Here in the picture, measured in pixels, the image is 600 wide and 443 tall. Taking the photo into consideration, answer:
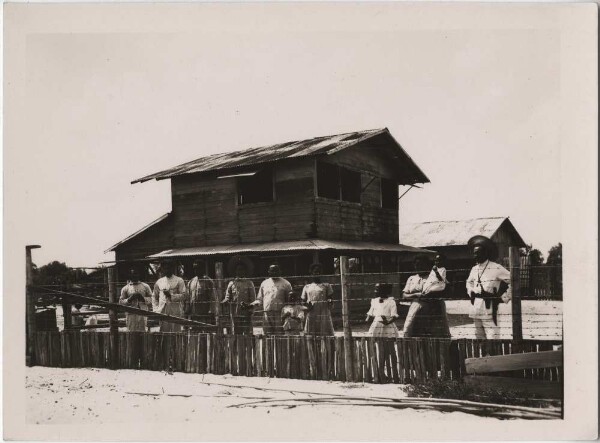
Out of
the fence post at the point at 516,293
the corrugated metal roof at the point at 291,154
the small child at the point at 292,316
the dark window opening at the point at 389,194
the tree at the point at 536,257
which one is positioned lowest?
the small child at the point at 292,316

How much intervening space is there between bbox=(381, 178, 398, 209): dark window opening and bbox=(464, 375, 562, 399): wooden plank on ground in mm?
10737

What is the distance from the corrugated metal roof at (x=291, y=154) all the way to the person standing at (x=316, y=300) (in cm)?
530

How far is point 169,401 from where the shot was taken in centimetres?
794

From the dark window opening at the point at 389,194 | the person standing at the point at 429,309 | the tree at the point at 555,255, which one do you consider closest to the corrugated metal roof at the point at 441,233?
the dark window opening at the point at 389,194

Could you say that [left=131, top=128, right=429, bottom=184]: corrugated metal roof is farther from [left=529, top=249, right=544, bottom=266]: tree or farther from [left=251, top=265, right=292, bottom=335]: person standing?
[left=251, top=265, right=292, bottom=335]: person standing

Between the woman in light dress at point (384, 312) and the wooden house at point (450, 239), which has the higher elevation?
the wooden house at point (450, 239)

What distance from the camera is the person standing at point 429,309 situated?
8.20m

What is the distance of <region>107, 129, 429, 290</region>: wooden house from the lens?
15.5 metres

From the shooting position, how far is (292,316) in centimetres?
975

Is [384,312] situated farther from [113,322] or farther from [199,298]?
[199,298]

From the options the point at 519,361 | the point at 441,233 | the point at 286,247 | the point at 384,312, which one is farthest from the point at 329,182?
the point at 519,361

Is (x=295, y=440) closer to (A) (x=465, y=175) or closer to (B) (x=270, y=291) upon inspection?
(B) (x=270, y=291)

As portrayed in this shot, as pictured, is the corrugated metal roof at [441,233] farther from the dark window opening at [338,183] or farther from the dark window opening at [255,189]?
the dark window opening at [255,189]

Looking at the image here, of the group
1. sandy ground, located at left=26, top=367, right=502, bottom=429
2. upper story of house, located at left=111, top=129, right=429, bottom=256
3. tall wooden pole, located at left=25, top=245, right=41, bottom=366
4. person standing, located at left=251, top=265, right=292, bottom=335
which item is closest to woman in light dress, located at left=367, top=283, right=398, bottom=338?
sandy ground, located at left=26, top=367, right=502, bottom=429
